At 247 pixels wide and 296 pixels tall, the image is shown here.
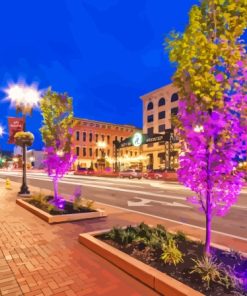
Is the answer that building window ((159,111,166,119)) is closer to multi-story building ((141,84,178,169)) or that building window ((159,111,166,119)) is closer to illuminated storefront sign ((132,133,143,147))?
multi-story building ((141,84,178,169))

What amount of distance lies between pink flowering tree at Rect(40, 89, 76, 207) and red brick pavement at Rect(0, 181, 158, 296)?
13.0 feet

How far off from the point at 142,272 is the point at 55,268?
1599 mm

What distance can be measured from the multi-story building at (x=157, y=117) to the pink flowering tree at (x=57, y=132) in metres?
55.6

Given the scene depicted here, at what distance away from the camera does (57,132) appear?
38.5ft

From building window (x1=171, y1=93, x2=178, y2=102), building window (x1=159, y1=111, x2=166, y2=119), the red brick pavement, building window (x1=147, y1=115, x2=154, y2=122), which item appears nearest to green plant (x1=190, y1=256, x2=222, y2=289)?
the red brick pavement

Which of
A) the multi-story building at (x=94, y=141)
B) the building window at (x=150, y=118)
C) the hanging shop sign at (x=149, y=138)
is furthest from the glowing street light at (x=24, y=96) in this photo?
the multi-story building at (x=94, y=141)

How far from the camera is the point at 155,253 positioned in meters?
5.51

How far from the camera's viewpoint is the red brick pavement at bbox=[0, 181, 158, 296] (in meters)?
4.45

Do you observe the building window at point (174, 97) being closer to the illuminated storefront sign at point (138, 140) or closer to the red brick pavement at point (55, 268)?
the illuminated storefront sign at point (138, 140)

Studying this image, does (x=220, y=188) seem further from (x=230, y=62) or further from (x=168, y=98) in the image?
(x=168, y=98)

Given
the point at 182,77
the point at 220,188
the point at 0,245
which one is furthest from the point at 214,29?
the point at 0,245

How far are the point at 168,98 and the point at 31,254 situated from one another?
6513 cm

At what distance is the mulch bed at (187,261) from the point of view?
4133mm

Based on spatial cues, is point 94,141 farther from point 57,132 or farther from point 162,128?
point 57,132
